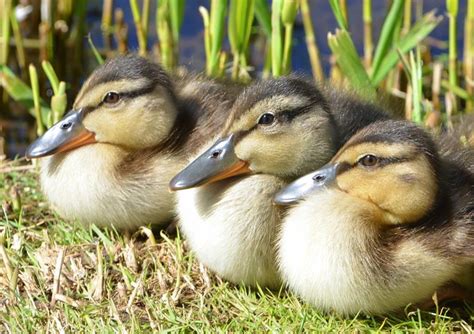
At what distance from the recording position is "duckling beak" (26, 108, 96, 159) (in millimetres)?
4125

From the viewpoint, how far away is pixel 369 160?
3482 mm

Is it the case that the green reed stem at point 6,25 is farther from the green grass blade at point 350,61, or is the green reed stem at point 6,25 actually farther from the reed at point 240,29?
the green grass blade at point 350,61

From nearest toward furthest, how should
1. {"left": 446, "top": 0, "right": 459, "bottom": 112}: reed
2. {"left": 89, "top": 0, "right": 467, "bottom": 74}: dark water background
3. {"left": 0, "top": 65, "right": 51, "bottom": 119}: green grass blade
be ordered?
1. {"left": 446, "top": 0, "right": 459, "bottom": 112}: reed
2. {"left": 0, "top": 65, "right": 51, "bottom": 119}: green grass blade
3. {"left": 89, "top": 0, "right": 467, "bottom": 74}: dark water background

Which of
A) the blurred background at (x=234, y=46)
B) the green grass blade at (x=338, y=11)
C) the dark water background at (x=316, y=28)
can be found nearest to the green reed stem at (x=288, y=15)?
the blurred background at (x=234, y=46)

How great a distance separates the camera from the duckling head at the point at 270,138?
367cm

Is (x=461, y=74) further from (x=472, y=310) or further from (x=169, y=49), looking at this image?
(x=472, y=310)

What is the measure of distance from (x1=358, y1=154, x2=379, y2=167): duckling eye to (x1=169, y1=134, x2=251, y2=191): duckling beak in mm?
461

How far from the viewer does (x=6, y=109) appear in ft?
21.1

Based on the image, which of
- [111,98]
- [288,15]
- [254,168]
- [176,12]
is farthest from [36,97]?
[254,168]

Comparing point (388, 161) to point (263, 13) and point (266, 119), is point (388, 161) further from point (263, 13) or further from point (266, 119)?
point (263, 13)

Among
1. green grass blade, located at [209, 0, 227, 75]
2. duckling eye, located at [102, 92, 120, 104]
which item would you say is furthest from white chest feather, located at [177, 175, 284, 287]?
green grass blade, located at [209, 0, 227, 75]

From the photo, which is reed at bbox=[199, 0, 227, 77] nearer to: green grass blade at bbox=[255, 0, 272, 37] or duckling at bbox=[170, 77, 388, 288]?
green grass blade at bbox=[255, 0, 272, 37]

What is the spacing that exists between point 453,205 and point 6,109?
368cm

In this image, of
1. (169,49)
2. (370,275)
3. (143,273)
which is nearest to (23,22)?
(169,49)
